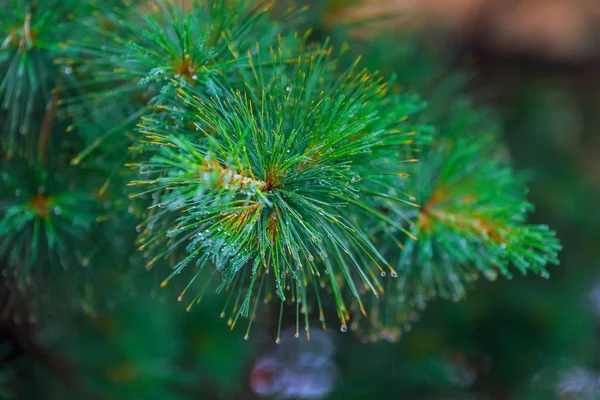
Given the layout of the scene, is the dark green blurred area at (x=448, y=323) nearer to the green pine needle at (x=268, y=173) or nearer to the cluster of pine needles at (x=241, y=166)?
the cluster of pine needles at (x=241, y=166)

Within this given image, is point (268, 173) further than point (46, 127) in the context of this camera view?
No

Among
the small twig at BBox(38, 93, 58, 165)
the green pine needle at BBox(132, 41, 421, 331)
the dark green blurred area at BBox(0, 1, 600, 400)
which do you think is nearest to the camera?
the green pine needle at BBox(132, 41, 421, 331)

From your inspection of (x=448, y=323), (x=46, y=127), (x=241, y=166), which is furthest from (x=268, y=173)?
(x=448, y=323)

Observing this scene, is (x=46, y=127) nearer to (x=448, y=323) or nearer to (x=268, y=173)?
(x=268, y=173)

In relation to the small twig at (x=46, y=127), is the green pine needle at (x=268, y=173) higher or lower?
lower

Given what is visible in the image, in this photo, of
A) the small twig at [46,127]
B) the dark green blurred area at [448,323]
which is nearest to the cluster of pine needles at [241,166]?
the small twig at [46,127]

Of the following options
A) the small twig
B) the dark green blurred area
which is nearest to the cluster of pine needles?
the small twig

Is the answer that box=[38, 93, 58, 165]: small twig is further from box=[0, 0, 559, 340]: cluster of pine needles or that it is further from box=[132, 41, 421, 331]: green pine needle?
box=[132, 41, 421, 331]: green pine needle

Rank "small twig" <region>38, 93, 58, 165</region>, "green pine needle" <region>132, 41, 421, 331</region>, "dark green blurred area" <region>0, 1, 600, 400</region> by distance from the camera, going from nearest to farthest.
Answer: "green pine needle" <region>132, 41, 421, 331</region> → "small twig" <region>38, 93, 58, 165</region> → "dark green blurred area" <region>0, 1, 600, 400</region>
